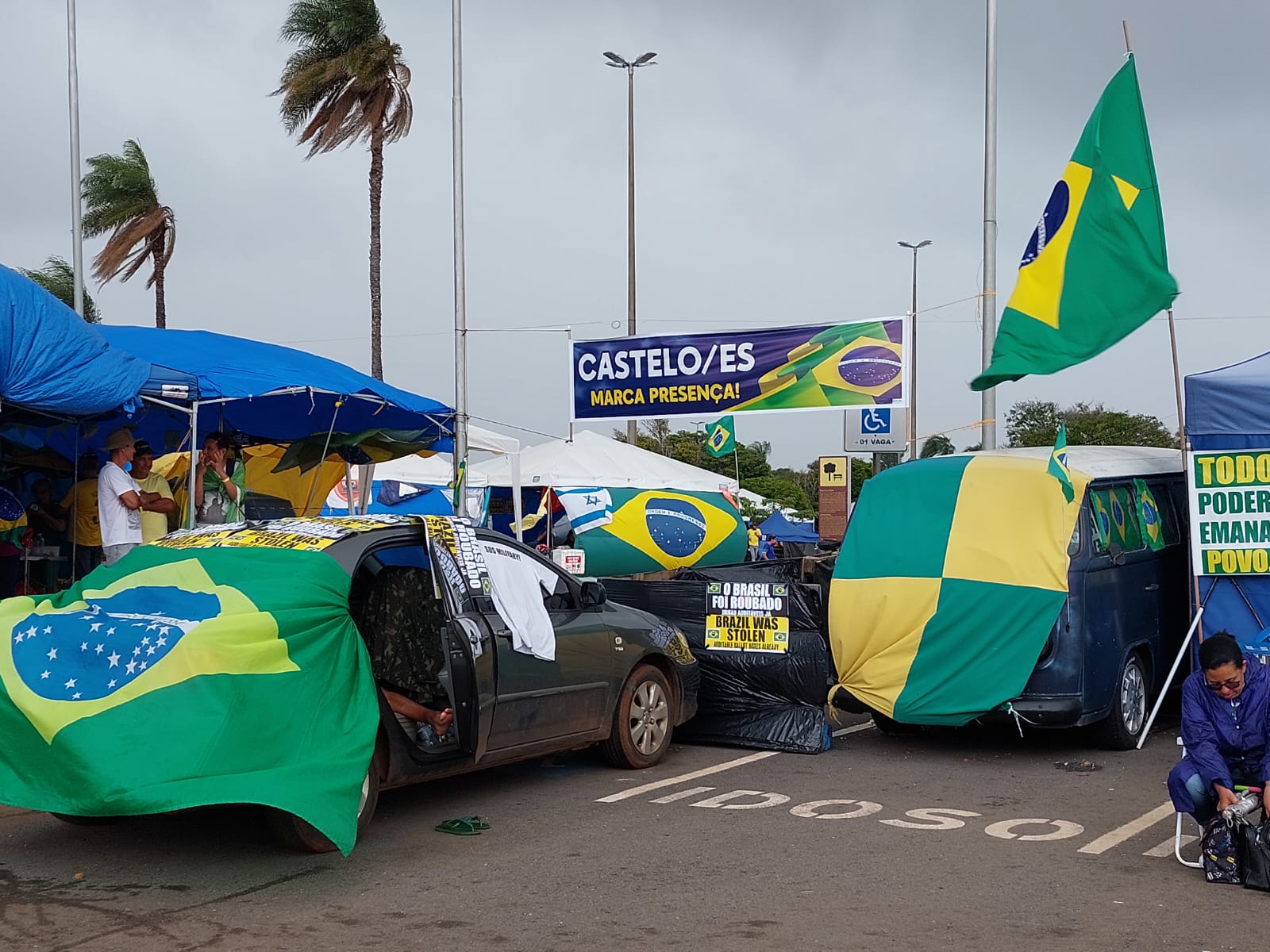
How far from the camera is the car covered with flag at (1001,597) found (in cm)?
922

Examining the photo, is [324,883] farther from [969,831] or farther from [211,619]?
[969,831]

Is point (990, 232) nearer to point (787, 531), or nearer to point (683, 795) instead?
point (683, 795)

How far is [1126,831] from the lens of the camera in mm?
7137

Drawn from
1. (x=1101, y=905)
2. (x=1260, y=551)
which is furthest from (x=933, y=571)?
(x=1101, y=905)

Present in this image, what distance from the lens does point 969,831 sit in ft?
23.6

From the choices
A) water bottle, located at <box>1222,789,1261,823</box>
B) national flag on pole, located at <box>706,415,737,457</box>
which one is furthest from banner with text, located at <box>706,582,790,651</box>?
national flag on pole, located at <box>706,415,737,457</box>

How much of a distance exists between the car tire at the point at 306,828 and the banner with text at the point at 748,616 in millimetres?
3951

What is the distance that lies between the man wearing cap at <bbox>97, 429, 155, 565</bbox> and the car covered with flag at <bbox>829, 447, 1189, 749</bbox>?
5.36m

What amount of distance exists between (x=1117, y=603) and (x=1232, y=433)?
4.99 ft

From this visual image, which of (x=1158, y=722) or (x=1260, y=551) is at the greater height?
(x=1260, y=551)

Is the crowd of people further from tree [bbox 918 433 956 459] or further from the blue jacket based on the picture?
tree [bbox 918 433 956 459]

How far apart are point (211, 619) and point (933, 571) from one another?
539cm

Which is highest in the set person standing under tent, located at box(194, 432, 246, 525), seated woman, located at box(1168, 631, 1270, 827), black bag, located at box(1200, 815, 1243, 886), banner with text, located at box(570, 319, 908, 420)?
banner with text, located at box(570, 319, 908, 420)

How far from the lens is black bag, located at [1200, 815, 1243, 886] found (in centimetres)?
601
